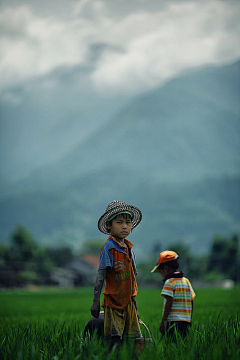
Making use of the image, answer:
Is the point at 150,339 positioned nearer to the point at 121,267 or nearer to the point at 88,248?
the point at 121,267

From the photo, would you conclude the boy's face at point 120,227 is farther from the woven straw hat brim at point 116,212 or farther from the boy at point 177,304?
the boy at point 177,304

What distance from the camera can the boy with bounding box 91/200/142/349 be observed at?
3719 millimetres

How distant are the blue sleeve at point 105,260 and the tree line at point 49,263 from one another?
5186 cm

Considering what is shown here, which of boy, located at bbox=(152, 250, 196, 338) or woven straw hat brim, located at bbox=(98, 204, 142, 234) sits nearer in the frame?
woven straw hat brim, located at bbox=(98, 204, 142, 234)

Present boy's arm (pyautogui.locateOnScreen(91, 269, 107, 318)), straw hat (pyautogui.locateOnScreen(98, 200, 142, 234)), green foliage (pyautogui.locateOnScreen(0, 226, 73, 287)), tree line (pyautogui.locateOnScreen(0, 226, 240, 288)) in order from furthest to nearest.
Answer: tree line (pyautogui.locateOnScreen(0, 226, 240, 288)), green foliage (pyautogui.locateOnScreen(0, 226, 73, 287)), straw hat (pyautogui.locateOnScreen(98, 200, 142, 234)), boy's arm (pyautogui.locateOnScreen(91, 269, 107, 318))

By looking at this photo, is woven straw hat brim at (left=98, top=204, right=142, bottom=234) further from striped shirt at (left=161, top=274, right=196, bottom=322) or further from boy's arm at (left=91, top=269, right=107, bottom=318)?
striped shirt at (left=161, top=274, right=196, bottom=322)

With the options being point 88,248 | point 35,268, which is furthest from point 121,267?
point 88,248

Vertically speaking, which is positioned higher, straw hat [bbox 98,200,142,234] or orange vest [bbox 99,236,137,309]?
straw hat [bbox 98,200,142,234]

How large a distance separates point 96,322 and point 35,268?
6502cm

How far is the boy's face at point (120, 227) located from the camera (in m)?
3.97

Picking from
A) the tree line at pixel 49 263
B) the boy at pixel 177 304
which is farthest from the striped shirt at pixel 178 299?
the tree line at pixel 49 263

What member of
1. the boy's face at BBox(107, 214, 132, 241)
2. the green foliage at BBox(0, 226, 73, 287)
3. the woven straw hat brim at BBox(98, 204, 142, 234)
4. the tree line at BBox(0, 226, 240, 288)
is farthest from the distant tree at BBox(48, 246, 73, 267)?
the boy's face at BBox(107, 214, 132, 241)

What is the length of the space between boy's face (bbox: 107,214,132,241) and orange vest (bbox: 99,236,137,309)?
0.10 m

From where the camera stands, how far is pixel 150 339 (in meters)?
4.07
